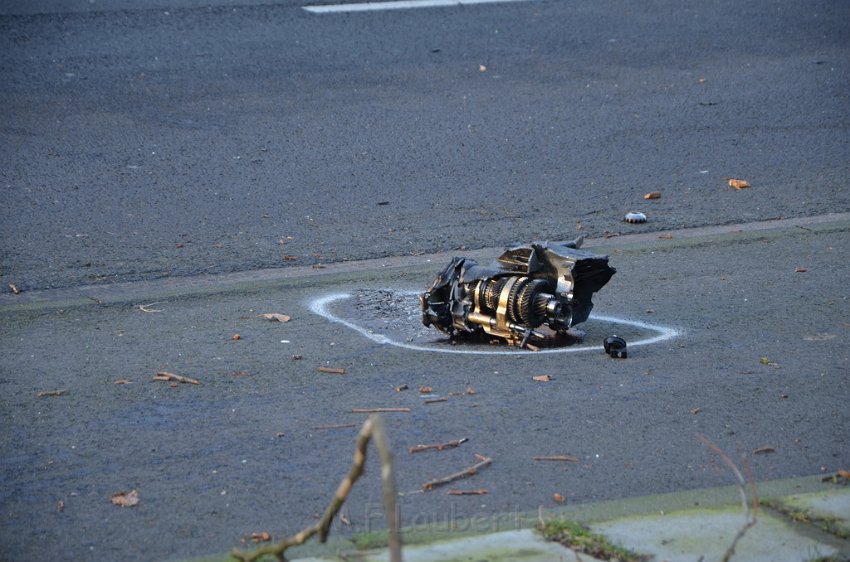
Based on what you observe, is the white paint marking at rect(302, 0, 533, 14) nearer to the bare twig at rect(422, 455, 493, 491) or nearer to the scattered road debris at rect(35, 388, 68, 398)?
the scattered road debris at rect(35, 388, 68, 398)

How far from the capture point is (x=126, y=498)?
4.58 meters

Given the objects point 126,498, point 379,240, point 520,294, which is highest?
point 520,294

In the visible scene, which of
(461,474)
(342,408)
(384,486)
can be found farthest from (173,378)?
(384,486)

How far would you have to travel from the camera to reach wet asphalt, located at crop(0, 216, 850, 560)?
14.9 ft

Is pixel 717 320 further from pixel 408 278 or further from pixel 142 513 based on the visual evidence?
pixel 142 513

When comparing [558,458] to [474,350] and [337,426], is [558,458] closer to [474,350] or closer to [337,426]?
[337,426]

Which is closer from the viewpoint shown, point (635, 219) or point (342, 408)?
point (342, 408)

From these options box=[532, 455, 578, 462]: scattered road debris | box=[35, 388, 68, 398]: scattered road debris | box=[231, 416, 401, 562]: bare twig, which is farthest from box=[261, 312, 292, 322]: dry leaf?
box=[231, 416, 401, 562]: bare twig

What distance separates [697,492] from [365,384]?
1878 millimetres

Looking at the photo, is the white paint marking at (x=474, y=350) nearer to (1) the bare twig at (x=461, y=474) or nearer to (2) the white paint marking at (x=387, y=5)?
(1) the bare twig at (x=461, y=474)

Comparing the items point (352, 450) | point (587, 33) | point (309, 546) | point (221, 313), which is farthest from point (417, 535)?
point (587, 33)

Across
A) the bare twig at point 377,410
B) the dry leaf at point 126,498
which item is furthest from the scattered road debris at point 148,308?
the dry leaf at point 126,498

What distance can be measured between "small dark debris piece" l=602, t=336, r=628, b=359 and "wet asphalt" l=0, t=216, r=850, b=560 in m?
0.05

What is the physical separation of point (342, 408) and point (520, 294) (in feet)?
4.12
